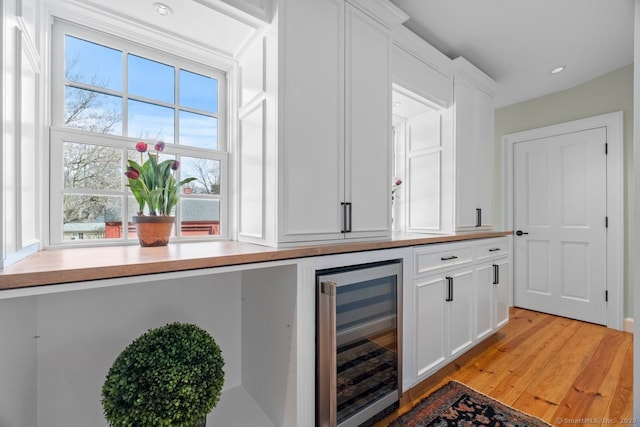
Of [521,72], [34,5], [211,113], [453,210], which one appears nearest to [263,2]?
[211,113]

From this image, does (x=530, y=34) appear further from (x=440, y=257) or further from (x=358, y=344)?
(x=358, y=344)

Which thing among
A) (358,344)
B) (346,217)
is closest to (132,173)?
(346,217)

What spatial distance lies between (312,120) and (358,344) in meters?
1.17

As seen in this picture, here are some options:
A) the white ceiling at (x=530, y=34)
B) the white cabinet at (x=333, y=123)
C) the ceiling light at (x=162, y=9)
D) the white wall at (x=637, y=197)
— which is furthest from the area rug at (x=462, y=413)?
the white ceiling at (x=530, y=34)

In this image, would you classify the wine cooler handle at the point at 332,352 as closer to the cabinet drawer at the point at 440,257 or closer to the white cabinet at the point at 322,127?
the white cabinet at the point at 322,127

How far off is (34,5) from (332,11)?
128 centimetres

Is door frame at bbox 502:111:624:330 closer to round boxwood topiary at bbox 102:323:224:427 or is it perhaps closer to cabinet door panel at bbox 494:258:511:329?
cabinet door panel at bbox 494:258:511:329

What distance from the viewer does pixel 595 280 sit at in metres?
3.11

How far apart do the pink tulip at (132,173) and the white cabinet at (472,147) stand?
86.1 inches

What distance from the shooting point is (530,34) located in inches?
94.9

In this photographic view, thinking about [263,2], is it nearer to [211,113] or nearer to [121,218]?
[211,113]

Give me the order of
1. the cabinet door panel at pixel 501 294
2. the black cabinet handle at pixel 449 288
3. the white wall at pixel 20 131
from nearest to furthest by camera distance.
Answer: the white wall at pixel 20 131 → the black cabinet handle at pixel 449 288 → the cabinet door panel at pixel 501 294

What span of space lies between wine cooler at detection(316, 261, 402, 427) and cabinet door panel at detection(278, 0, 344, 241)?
28cm

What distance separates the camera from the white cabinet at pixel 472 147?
8.02 ft
